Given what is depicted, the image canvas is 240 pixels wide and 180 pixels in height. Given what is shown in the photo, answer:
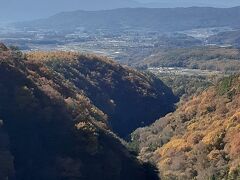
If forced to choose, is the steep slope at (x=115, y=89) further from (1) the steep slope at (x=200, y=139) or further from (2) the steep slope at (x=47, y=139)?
(2) the steep slope at (x=47, y=139)

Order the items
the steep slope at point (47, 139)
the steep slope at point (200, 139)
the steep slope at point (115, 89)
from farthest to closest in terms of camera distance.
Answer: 1. the steep slope at point (115, 89)
2. the steep slope at point (200, 139)
3. the steep slope at point (47, 139)

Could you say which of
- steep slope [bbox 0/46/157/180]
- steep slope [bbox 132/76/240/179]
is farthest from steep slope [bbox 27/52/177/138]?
steep slope [bbox 0/46/157/180]

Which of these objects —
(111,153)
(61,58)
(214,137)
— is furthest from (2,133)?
(61,58)

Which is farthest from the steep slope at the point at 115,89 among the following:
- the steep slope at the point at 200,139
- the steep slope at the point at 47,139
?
the steep slope at the point at 47,139

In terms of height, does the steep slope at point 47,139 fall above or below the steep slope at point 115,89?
above

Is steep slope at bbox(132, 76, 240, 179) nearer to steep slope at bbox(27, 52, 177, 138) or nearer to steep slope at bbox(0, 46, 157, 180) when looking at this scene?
steep slope at bbox(0, 46, 157, 180)

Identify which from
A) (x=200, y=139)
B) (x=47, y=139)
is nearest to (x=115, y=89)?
(x=200, y=139)

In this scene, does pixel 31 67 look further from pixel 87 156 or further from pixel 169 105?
pixel 169 105
